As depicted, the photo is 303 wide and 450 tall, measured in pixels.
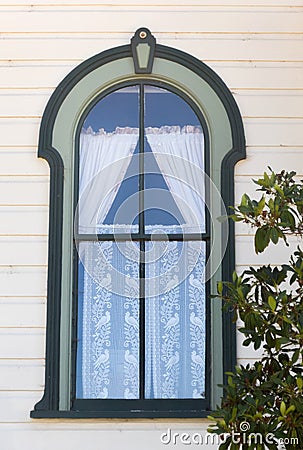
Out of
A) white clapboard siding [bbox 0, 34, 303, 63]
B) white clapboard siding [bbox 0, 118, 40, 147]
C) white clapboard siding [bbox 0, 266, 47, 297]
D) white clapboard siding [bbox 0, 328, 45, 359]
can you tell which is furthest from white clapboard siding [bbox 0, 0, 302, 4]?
white clapboard siding [bbox 0, 328, 45, 359]

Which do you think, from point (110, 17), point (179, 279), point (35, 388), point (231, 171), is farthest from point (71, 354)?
point (110, 17)

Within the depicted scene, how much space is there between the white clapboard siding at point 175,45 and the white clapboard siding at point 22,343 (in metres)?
1.43

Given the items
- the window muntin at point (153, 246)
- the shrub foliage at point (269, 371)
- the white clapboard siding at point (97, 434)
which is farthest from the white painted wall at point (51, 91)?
the shrub foliage at point (269, 371)

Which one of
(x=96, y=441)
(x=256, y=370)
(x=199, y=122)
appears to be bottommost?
(x=96, y=441)

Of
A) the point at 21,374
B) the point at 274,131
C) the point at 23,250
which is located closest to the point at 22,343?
the point at 21,374

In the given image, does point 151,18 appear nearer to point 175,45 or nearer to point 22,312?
point 175,45

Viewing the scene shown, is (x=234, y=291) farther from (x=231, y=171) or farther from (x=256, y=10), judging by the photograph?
(x=256, y=10)

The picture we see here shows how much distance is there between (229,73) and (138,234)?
0.97 meters

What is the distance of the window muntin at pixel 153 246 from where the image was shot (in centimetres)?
451

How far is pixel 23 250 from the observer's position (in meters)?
4.59

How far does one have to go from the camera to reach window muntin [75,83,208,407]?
177 inches

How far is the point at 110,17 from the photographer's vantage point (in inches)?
193

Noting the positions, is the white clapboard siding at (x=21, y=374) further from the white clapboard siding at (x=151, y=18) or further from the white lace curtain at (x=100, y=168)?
the white clapboard siding at (x=151, y=18)

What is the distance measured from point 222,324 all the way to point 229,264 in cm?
30
